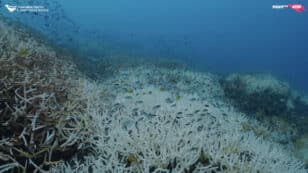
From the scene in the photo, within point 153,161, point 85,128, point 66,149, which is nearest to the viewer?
point 153,161

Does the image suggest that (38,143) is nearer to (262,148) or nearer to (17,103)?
(17,103)

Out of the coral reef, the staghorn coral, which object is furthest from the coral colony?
the coral reef

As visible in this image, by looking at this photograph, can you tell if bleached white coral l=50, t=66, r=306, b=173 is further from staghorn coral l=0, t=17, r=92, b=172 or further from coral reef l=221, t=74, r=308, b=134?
coral reef l=221, t=74, r=308, b=134

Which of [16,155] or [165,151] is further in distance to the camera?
[165,151]

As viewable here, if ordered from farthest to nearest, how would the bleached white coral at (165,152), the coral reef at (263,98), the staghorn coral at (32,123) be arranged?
the coral reef at (263,98) → the bleached white coral at (165,152) → the staghorn coral at (32,123)

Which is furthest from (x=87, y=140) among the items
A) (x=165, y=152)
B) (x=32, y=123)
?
(x=165, y=152)

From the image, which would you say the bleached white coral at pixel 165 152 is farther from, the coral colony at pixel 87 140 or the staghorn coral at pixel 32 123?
the staghorn coral at pixel 32 123

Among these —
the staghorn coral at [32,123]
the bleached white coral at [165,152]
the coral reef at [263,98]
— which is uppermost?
the staghorn coral at [32,123]

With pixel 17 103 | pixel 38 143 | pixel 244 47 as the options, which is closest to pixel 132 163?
pixel 38 143

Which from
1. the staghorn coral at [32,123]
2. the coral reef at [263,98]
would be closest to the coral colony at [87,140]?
the staghorn coral at [32,123]

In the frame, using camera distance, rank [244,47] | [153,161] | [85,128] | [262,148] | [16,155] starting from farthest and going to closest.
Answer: [244,47], [262,148], [85,128], [153,161], [16,155]

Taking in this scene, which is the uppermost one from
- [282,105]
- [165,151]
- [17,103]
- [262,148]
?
[17,103]

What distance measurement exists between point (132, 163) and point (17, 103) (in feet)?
5.49

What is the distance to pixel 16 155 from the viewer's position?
3072 millimetres
